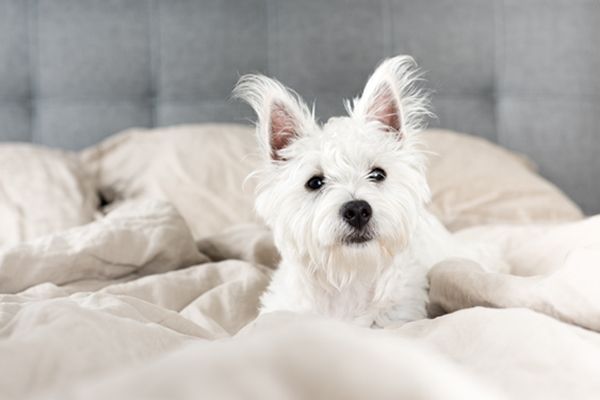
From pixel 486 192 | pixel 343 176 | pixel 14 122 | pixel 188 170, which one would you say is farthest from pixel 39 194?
pixel 486 192

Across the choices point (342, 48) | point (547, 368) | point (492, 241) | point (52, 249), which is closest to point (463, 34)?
point (342, 48)

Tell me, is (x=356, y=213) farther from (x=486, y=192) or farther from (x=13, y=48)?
(x=13, y=48)

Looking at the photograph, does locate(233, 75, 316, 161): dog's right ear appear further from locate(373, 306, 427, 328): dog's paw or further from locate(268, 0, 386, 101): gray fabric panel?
locate(268, 0, 386, 101): gray fabric panel

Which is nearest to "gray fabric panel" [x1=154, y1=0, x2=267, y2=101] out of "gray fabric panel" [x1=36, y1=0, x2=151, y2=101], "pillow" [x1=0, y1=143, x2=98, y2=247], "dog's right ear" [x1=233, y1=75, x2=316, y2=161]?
"gray fabric panel" [x1=36, y1=0, x2=151, y2=101]

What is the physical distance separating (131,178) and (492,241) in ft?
3.93

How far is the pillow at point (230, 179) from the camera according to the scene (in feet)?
7.14

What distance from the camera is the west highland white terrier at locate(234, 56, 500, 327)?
128cm

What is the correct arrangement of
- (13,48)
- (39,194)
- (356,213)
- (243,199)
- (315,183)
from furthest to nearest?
1. (13,48)
2. (243,199)
3. (39,194)
4. (315,183)
5. (356,213)

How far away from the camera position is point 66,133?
265 centimetres

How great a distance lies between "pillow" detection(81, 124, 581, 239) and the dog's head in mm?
700

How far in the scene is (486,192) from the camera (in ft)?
7.39

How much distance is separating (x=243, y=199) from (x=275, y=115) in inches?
31.8

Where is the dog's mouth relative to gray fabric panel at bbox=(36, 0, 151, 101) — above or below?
below

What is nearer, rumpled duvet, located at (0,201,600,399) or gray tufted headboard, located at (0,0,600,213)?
rumpled duvet, located at (0,201,600,399)
